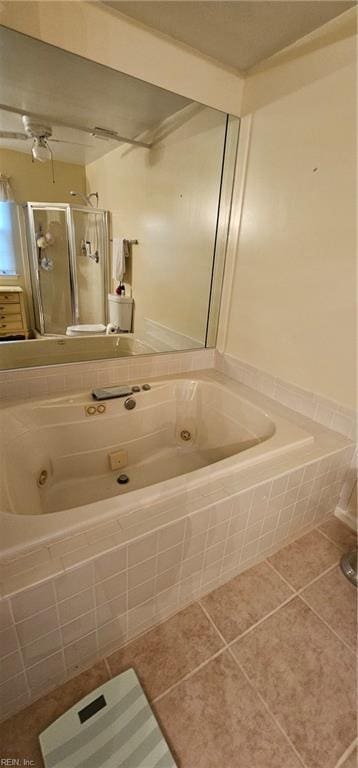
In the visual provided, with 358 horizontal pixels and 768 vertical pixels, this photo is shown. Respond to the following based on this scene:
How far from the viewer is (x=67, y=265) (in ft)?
7.09

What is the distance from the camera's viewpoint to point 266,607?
44.8 inches

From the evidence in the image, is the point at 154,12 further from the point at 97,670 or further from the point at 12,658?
the point at 97,670

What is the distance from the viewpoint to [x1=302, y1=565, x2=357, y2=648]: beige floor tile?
1.09 metres

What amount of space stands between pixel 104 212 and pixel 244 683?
2509 mm

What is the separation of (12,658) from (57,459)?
0.83m

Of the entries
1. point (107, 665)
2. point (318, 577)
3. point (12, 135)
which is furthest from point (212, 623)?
point (12, 135)

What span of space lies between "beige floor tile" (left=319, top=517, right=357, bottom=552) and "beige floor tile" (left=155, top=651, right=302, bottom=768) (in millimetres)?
769

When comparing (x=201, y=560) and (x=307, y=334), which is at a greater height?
(x=307, y=334)

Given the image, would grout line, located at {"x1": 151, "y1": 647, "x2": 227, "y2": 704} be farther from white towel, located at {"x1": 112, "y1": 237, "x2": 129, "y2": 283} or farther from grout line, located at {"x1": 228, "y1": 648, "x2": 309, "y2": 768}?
white towel, located at {"x1": 112, "y1": 237, "x2": 129, "y2": 283}

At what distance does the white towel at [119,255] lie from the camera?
85.3 inches

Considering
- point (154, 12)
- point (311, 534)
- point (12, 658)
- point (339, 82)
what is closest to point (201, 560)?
point (12, 658)

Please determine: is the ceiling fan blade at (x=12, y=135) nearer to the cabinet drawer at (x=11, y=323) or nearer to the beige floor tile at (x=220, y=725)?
the cabinet drawer at (x=11, y=323)

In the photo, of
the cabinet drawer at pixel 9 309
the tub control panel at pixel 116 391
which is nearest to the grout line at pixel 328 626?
the tub control panel at pixel 116 391

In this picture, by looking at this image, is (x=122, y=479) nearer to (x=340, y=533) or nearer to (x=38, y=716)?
(x=38, y=716)
